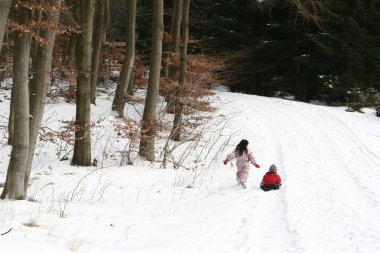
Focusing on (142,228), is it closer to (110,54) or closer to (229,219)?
(229,219)

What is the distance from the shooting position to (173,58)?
18.2 m

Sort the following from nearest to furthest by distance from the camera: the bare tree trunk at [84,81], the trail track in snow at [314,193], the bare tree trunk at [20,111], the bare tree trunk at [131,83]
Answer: the trail track in snow at [314,193] → the bare tree trunk at [20,111] → the bare tree trunk at [84,81] → the bare tree trunk at [131,83]

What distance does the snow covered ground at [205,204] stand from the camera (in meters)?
5.96

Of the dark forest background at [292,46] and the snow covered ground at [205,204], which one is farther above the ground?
the dark forest background at [292,46]

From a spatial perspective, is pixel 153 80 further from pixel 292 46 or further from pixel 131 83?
pixel 292 46

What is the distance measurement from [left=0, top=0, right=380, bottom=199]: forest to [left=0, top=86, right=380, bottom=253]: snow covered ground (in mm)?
1189

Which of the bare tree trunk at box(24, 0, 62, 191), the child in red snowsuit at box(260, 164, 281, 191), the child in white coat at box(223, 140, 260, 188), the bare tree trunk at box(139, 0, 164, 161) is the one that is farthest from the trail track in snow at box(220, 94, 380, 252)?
the bare tree trunk at box(24, 0, 62, 191)

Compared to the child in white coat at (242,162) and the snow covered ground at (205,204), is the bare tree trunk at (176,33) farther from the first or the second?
the child in white coat at (242,162)

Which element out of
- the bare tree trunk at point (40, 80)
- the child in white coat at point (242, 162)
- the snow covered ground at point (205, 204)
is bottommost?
the snow covered ground at point (205, 204)

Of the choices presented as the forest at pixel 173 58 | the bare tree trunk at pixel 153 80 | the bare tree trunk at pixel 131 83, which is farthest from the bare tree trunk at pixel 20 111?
the bare tree trunk at pixel 131 83

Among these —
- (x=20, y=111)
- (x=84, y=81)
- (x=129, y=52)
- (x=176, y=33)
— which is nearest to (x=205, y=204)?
(x=20, y=111)

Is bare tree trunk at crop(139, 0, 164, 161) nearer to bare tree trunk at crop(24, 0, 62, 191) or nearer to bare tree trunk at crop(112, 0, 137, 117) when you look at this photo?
bare tree trunk at crop(112, 0, 137, 117)

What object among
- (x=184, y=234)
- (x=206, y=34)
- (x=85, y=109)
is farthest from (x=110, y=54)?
(x=184, y=234)

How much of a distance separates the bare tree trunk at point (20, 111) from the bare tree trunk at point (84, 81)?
3365 millimetres
